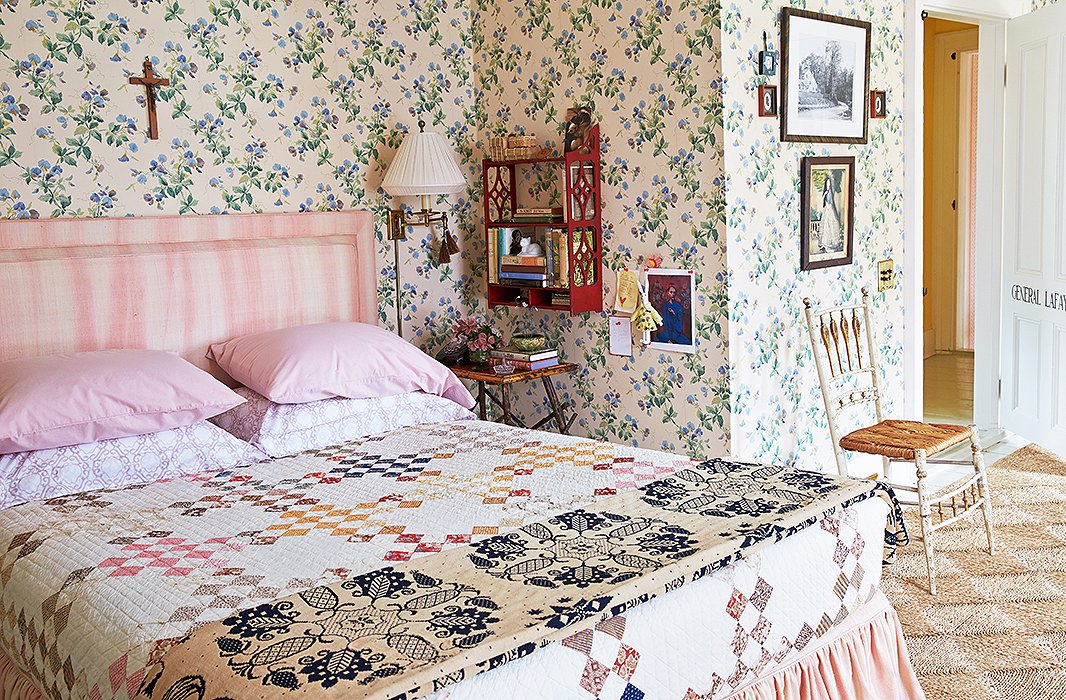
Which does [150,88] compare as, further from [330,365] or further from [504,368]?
[504,368]

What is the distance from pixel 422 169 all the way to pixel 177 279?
3.51ft

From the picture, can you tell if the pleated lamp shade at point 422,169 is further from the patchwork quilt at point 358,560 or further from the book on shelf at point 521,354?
the patchwork quilt at point 358,560

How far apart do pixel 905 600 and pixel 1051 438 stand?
6.47ft

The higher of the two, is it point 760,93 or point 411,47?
point 411,47

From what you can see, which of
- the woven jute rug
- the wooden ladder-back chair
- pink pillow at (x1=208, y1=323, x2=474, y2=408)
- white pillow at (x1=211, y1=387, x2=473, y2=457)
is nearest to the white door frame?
the wooden ladder-back chair

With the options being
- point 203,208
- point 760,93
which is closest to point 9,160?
point 203,208

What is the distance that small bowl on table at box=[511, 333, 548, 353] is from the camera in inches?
167

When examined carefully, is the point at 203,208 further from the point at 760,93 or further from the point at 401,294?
the point at 760,93

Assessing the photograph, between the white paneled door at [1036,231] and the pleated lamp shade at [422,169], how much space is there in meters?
2.80

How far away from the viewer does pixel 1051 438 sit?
482 centimetres

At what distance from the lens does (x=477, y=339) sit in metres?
4.31

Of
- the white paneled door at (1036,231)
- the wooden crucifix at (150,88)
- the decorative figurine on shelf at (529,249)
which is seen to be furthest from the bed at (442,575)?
the white paneled door at (1036,231)

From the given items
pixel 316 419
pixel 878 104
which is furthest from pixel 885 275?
pixel 316 419

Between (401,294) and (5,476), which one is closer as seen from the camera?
A: (5,476)
